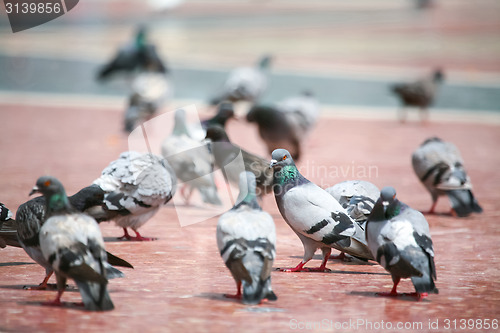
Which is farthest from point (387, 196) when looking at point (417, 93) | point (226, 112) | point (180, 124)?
point (417, 93)

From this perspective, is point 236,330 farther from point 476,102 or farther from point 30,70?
point 30,70

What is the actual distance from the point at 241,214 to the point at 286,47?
1881 centimetres

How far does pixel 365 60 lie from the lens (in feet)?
70.2

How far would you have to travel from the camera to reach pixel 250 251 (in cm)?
469

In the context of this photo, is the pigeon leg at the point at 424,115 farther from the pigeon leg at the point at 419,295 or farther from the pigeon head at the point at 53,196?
the pigeon head at the point at 53,196

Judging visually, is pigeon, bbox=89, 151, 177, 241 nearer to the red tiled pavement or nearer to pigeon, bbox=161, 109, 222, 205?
the red tiled pavement

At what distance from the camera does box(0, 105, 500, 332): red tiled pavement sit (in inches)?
180

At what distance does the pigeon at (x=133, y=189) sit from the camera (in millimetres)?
6531

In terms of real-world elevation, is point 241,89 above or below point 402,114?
above

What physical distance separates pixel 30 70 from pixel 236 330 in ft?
52.8

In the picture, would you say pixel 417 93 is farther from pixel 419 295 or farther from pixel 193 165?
pixel 419 295

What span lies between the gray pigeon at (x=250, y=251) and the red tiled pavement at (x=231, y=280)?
14cm

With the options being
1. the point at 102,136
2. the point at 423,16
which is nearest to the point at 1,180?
the point at 102,136

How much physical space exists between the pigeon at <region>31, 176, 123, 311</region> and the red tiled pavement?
0.13 m
